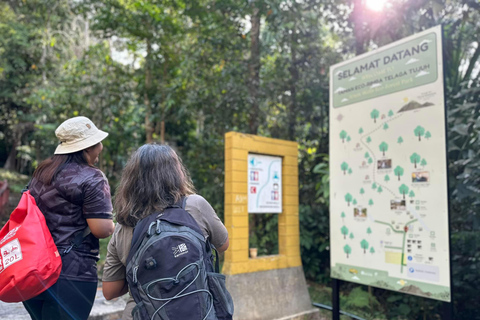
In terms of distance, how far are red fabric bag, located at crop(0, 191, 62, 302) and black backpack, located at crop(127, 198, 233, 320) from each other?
51 centimetres

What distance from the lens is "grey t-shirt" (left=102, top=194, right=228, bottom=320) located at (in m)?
1.61

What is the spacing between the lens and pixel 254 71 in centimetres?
646

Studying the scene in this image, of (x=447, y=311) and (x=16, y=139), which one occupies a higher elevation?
(x=16, y=139)

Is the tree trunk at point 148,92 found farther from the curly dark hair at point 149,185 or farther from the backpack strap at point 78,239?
the curly dark hair at point 149,185

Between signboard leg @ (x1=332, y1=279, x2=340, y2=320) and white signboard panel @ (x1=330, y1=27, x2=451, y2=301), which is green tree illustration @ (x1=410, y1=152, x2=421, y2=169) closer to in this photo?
white signboard panel @ (x1=330, y1=27, x2=451, y2=301)

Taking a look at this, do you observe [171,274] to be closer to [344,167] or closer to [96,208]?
[96,208]

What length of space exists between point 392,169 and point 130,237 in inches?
103

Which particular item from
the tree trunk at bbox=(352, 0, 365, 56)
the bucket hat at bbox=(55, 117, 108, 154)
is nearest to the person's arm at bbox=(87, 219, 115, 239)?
the bucket hat at bbox=(55, 117, 108, 154)

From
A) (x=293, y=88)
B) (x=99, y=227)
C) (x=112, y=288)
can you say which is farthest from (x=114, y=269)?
(x=293, y=88)

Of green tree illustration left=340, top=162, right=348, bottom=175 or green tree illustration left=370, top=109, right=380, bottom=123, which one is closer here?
green tree illustration left=370, top=109, right=380, bottom=123

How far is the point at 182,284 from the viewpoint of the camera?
1419 mm

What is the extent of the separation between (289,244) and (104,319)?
2146mm

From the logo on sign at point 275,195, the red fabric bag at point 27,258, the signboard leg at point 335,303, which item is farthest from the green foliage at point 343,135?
the red fabric bag at point 27,258

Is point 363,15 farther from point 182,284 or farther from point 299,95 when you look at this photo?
point 182,284
